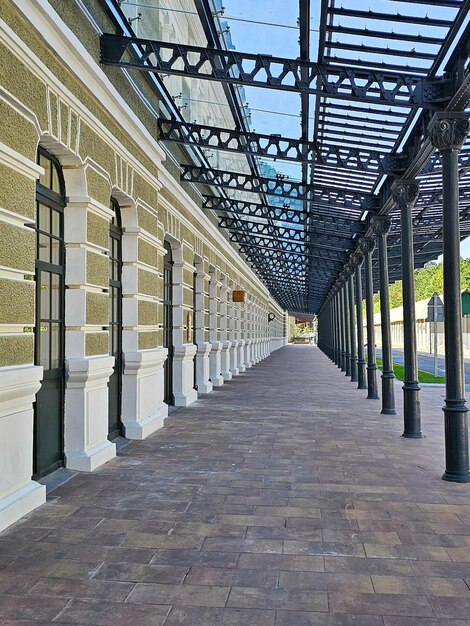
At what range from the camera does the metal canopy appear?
672 centimetres

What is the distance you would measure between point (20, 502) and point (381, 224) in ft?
31.2

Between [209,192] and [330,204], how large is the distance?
3.69 m

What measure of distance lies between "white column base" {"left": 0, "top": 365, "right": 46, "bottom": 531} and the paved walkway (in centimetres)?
15

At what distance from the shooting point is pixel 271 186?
14.0 metres

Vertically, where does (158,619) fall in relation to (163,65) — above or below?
below

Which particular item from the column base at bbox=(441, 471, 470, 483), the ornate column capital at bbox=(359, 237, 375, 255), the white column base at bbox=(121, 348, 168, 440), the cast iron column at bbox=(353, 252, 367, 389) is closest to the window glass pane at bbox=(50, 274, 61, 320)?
the white column base at bbox=(121, 348, 168, 440)

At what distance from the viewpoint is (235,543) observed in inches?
171

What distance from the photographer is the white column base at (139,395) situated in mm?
8523

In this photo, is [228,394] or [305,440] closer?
[305,440]

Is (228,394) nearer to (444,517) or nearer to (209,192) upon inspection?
(209,192)

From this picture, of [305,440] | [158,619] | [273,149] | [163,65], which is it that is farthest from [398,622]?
[273,149]

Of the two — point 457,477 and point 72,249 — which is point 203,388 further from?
point 457,477

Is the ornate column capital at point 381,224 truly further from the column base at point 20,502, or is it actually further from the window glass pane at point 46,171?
the column base at point 20,502

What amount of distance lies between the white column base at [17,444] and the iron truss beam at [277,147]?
6413mm
